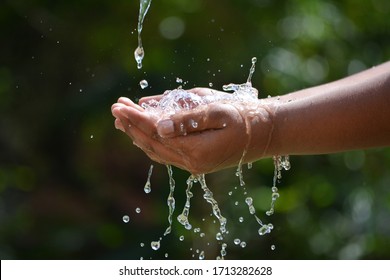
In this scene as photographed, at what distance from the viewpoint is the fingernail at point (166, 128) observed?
1.70m

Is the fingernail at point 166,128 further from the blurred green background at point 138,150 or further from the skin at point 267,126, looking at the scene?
the blurred green background at point 138,150

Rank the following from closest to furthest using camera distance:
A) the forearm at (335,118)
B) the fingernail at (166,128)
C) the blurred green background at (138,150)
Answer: the fingernail at (166,128) < the forearm at (335,118) < the blurred green background at (138,150)

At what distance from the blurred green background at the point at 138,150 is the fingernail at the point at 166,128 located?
63.4 inches

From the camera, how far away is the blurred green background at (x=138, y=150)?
3.39 meters

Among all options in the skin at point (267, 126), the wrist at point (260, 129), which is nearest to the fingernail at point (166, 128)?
the skin at point (267, 126)

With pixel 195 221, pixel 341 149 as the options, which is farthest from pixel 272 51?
pixel 341 149

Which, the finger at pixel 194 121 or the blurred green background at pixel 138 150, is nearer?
the finger at pixel 194 121

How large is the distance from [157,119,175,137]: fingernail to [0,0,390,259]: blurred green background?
5.28 ft

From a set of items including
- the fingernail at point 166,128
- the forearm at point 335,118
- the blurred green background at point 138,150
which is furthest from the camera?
the blurred green background at point 138,150

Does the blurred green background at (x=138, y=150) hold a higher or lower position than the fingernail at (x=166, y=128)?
higher

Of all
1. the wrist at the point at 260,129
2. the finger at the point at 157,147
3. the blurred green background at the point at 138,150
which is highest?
the blurred green background at the point at 138,150

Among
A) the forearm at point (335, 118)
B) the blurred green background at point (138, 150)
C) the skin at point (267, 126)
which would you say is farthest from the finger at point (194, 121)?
the blurred green background at point (138, 150)

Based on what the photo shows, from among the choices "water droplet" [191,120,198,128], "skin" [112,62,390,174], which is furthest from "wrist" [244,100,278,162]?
"water droplet" [191,120,198,128]

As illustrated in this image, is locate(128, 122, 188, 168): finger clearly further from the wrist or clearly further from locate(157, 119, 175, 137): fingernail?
the wrist
